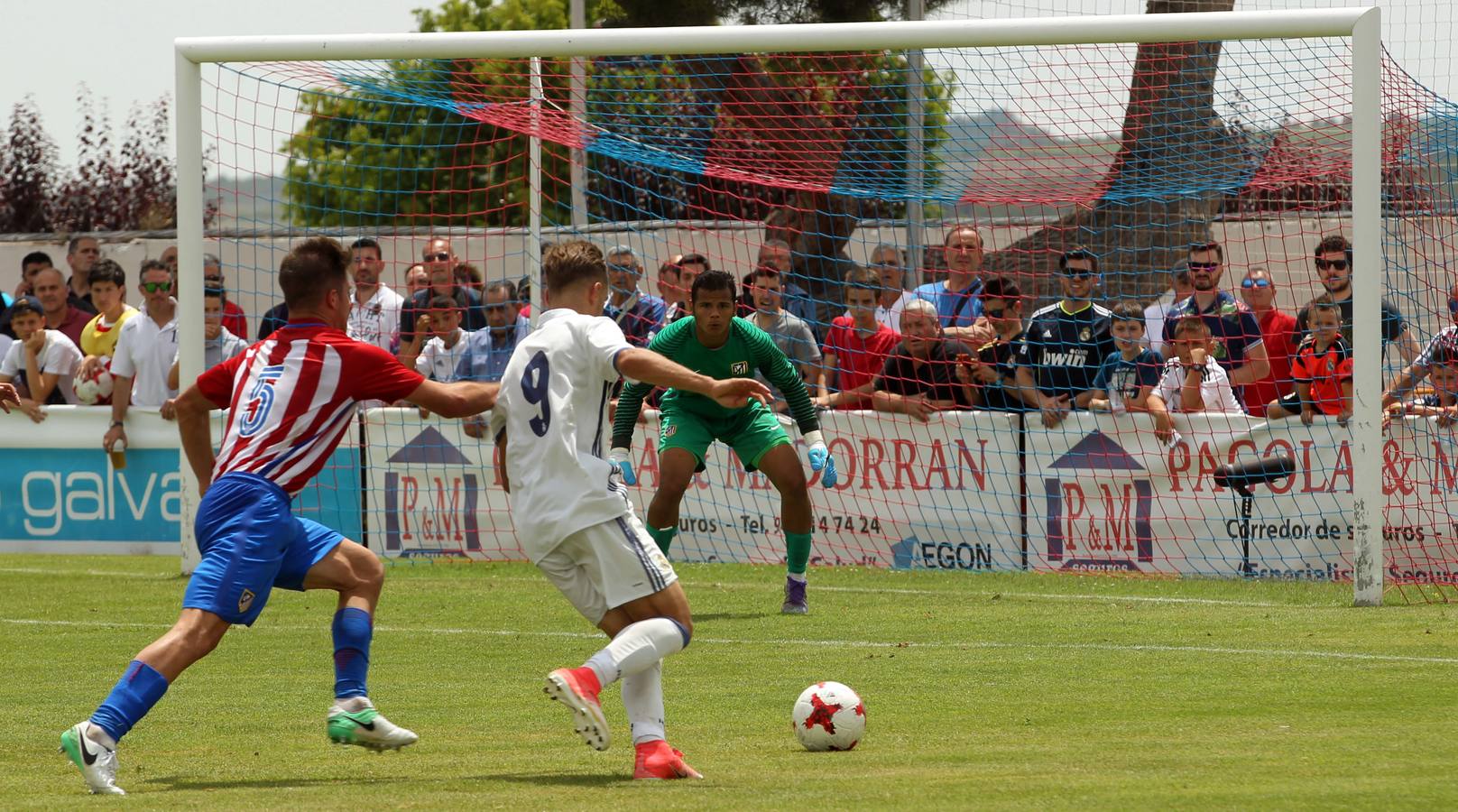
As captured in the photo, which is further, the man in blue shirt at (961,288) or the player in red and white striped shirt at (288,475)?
the man in blue shirt at (961,288)

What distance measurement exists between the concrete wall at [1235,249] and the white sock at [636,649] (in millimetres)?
7066

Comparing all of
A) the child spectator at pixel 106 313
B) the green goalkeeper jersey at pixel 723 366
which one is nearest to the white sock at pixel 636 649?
the green goalkeeper jersey at pixel 723 366

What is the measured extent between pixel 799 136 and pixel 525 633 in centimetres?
598

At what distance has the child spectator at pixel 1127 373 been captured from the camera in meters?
12.9

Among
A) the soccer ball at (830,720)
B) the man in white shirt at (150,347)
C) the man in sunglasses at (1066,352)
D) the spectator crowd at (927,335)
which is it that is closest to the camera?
the soccer ball at (830,720)

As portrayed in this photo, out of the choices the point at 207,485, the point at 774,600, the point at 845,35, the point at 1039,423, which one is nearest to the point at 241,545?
the point at 207,485

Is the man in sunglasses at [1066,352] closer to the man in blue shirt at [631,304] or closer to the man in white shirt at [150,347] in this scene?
the man in blue shirt at [631,304]

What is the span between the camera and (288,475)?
6.29m

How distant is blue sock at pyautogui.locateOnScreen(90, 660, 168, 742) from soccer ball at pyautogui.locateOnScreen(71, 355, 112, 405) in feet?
30.8

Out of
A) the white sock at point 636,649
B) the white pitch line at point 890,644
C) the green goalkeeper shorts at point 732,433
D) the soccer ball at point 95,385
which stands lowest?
the white pitch line at point 890,644

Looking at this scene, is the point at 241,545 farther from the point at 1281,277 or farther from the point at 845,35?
the point at 1281,277

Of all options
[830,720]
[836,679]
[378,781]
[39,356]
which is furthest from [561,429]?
[39,356]

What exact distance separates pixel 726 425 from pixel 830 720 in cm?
457

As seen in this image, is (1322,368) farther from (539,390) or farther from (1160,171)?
(539,390)
